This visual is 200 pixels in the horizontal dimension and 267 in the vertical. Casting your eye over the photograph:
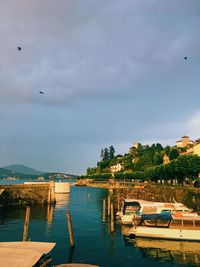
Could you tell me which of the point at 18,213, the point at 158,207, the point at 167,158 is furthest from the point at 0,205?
the point at 167,158

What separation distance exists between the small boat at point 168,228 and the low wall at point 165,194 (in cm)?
2062

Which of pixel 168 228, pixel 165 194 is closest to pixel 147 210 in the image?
pixel 168 228

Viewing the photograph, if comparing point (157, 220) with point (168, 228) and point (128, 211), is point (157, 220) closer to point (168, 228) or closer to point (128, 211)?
point (168, 228)

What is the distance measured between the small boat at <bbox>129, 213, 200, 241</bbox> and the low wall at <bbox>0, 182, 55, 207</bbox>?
38505 millimetres

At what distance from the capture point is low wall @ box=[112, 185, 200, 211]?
65.4 m

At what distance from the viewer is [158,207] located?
180 feet

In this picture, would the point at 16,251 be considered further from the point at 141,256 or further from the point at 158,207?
the point at 158,207

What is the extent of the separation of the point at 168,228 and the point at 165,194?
35660 millimetres

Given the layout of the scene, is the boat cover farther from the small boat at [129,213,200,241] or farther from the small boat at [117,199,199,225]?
the small boat at [117,199,199,225]

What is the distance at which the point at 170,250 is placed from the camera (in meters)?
38.2

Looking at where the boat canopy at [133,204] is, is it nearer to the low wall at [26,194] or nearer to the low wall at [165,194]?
the low wall at [165,194]

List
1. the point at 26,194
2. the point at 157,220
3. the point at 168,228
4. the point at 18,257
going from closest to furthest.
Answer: the point at 18,257 → the point at 168,228 → the point at 157,220 → the point at 26,194

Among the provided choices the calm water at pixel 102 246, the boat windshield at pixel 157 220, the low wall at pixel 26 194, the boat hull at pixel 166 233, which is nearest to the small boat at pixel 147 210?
the calm water at pixel 102 246

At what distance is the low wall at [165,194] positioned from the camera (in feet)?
215
